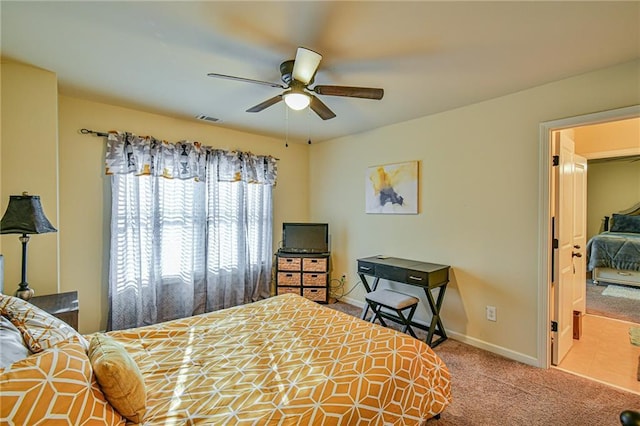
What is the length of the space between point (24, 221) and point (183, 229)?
62.8 inches

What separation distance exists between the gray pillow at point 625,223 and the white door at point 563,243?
14.0ft

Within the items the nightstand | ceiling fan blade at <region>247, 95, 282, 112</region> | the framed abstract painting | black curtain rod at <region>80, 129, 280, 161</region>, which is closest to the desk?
the framed abstract painting

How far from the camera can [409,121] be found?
137 inches

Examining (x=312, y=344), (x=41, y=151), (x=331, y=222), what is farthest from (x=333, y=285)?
(x=41, y=151)

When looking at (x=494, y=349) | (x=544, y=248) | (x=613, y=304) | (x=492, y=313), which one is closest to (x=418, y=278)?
(x=492, y=313)

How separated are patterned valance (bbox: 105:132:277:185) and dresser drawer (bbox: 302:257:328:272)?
4.14 feet

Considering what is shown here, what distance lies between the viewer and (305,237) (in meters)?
4.28

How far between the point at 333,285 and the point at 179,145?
2.90 m

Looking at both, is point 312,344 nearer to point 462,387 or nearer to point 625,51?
point 462,387

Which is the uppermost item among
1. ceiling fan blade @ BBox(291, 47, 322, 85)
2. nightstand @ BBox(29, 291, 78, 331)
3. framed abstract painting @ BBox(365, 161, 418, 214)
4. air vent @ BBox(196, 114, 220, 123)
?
air vent @ BBox(196, 114, 220, 123)

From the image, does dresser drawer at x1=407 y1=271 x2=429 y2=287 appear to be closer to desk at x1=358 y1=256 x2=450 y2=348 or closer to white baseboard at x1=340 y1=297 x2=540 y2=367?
desk at x1=358 y1=256 x2=450 y2=348

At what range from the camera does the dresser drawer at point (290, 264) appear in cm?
407

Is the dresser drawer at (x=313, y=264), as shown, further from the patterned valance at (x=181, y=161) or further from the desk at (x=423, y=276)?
the patterned valance at (x=181, y=161)

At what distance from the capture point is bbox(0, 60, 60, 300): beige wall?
2180 millimetres
